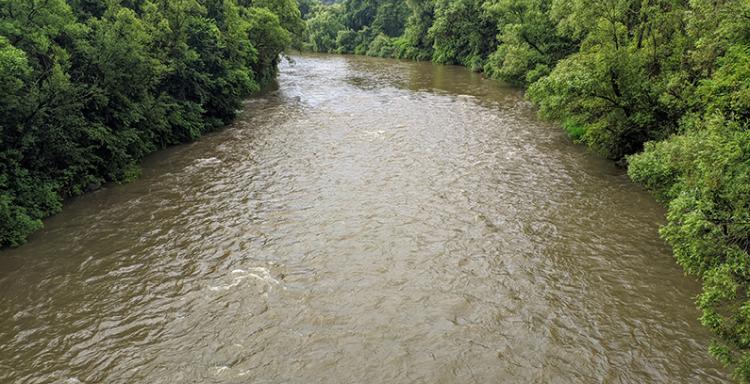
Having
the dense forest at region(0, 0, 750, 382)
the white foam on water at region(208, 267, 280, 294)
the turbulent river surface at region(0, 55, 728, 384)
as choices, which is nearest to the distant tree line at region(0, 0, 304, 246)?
the dense forest at region(0, 0, 750, 382)

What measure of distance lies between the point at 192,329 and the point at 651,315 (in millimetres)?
12579

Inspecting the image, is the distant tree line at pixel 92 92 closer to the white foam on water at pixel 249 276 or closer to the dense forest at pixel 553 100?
the dense forest at pixel 553 100

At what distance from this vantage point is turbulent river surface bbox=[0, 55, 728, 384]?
473 inches

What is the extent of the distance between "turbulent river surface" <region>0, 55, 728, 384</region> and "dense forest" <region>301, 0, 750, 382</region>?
198 centimetres

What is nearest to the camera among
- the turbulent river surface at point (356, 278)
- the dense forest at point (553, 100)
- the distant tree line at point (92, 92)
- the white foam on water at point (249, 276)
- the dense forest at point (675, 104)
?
the dense forest at point (675, 104)

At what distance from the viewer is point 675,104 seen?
2097 centimetres

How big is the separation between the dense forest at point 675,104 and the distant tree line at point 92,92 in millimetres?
20333

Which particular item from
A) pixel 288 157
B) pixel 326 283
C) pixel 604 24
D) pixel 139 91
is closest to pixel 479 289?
pixel 326 283

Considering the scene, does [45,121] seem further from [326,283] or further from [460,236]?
[460,236]

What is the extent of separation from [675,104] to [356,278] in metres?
15.9

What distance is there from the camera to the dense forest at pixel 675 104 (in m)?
11.6

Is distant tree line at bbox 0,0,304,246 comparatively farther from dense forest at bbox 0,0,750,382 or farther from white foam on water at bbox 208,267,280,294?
white foam on water at bbox 208,267,280,294

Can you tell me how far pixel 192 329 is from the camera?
13094 millimetres

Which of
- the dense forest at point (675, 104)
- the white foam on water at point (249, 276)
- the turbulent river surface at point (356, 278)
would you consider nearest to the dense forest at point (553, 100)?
the dense forest at point (675, 104)
